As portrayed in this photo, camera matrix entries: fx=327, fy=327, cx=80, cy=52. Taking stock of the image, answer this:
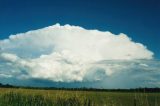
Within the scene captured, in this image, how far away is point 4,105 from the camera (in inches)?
749

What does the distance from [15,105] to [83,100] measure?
15.7ft

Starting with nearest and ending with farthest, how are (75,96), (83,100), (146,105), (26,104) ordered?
1. (146,105)
2. (83,100)
3. (75,96)
4. (26,104)

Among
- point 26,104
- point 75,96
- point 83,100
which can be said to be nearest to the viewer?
point 83,100

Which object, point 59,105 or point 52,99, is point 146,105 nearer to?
point 59,105

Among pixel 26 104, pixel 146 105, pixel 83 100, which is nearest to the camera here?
pixel 146 105

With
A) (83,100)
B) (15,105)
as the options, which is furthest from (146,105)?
(15,105)

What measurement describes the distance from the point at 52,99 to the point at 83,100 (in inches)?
152

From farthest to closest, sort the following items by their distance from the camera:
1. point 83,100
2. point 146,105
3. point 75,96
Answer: point 75,96 → point 83,100 → point 146,105

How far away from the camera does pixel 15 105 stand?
1881cm

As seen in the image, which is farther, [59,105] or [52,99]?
[52,99]

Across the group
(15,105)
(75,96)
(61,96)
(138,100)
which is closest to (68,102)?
(75,96)

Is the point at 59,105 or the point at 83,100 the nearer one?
the point at 83,100

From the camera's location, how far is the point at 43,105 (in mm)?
18203

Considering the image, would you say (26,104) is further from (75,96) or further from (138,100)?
(138,100)
